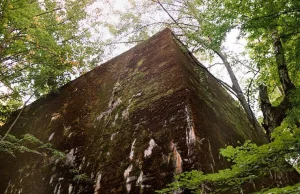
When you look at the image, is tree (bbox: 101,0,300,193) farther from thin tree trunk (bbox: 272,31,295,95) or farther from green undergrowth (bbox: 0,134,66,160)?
green undergrowth (bbox: 0,134,66,160)

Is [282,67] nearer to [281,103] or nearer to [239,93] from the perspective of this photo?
[281,103]

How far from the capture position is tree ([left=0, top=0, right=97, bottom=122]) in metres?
5.57

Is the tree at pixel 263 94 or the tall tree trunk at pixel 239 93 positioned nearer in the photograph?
the tree at pixel 263 94

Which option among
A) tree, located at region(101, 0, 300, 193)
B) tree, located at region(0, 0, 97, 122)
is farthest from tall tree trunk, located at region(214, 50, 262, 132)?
tree, located at region(0, 0, 97, 122)

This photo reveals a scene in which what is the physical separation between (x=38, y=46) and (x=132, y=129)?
12.4 ft

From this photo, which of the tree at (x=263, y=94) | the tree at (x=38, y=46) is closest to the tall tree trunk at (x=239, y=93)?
the tree at (x=263, y=94)

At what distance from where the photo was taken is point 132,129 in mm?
4609

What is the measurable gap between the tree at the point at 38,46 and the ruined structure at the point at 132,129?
85 centimetres

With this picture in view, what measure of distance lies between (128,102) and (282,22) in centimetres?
340

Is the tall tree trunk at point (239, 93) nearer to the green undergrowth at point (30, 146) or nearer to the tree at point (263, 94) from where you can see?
the tree at point (263, 94)

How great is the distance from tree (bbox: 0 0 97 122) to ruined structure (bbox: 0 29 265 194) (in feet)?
2.79

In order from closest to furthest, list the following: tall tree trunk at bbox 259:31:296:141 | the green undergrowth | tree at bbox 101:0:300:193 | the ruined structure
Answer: tree at bbox 101:0:300:193
the ruined structure
the green undergrowth
tall tree trunk at bbox 259:31:296:141

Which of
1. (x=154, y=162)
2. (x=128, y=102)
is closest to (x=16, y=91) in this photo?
(x=128, y=102)

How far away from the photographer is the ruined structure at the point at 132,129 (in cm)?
379
